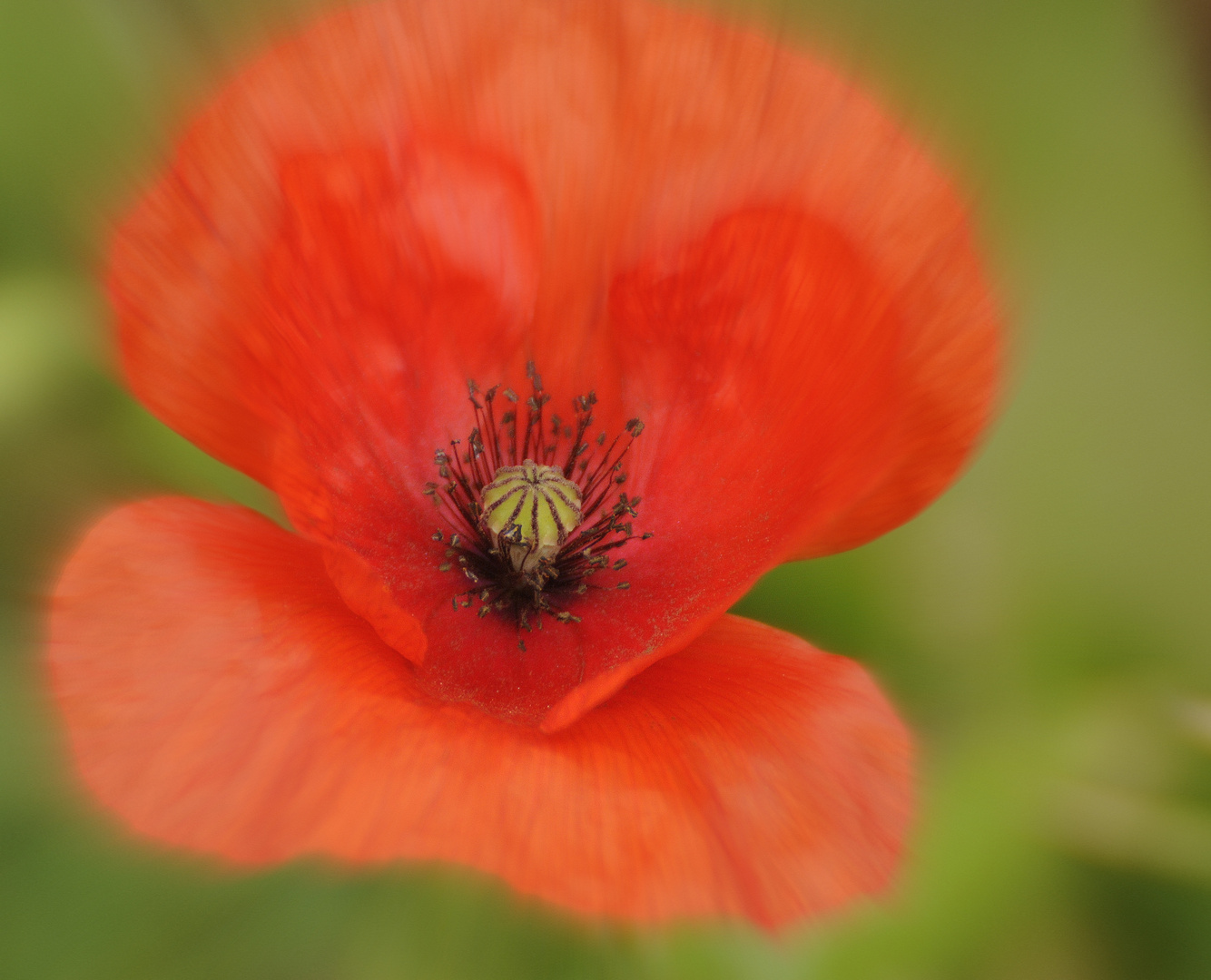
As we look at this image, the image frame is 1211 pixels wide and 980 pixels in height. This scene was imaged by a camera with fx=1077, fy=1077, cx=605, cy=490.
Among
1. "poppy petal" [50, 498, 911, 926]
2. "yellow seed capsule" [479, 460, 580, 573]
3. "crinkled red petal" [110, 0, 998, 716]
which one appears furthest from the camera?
"yellow seed capsule" [479, 460, 580, 573]

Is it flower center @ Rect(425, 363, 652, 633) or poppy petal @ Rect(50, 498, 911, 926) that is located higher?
flower center @ Rect(425, 363, 652, 633)

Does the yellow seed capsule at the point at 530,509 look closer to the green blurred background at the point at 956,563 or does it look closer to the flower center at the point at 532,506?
the flower center at the point at 532,506

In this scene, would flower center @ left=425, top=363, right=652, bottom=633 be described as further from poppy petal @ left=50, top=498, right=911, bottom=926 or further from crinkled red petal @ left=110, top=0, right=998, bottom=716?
poppy petal @ left=50, top=498, right=911, bottom=926

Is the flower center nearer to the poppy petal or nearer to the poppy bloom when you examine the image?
the poppy bloom

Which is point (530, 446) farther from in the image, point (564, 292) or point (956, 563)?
point (956, 563)

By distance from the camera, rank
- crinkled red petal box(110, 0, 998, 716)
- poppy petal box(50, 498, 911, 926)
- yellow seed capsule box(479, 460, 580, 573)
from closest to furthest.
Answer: poppy petal box(50, 498, 911, 926), crinkled red petal box(110, 0, 998, 716), yellow seed capsule box(479, 460, 580, 573)

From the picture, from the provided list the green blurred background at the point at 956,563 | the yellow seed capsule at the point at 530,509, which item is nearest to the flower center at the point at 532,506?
the yellow seed capsule at the point at 530,509

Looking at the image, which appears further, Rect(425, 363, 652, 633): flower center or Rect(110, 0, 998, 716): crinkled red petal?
Rect(425, 363, 652, 633): flower center

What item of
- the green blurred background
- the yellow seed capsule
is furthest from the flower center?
the green blurred background
